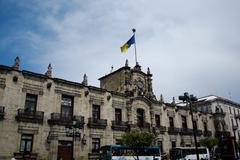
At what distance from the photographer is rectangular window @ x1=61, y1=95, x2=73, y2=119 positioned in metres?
23.8

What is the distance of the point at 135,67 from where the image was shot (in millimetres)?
32875

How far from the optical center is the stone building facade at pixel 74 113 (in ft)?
66.9

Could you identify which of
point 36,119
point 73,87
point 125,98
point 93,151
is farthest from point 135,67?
point 36,119

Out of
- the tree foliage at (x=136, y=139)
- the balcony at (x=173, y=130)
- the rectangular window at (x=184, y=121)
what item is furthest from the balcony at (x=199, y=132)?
the tree foliage at (x=136, y=139)

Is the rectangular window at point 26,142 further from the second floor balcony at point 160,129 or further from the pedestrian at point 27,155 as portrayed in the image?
the second floor balcony at point 160,129

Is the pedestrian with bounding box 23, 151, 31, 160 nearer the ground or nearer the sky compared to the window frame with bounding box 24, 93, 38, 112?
nearer the ground

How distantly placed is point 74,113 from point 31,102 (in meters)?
4.45

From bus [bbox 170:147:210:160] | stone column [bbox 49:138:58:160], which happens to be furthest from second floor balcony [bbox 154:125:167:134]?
stone column [bbox 49:138:58:160]

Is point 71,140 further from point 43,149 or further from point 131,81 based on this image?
point 131,81

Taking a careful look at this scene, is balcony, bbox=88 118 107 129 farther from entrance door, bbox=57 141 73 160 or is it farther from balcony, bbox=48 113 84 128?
entrance door, bbox=57 141 73 160

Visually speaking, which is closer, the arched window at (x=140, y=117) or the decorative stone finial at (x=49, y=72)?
the decorative stone finial at (x=49, y=72)

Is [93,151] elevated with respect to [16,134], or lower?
lower

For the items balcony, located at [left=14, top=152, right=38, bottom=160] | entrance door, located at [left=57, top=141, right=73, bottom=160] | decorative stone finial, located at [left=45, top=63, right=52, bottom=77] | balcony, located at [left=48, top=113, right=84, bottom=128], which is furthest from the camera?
Answer: decorative stone finial, located at [left=45, top=63, right=52, bottom=77]

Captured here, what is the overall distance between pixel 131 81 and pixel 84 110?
8.87m
